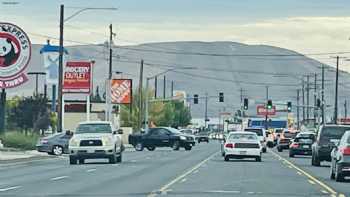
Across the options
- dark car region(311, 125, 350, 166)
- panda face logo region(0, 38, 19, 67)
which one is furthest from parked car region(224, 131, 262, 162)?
panda face logo region(0, 38, 19, 67)

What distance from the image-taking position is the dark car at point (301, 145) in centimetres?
6500

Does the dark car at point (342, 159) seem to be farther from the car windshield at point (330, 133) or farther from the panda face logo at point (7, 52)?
the panda face logo at point (7, 52)

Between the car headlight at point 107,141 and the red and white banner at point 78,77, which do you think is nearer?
the car headlight at point 107,141

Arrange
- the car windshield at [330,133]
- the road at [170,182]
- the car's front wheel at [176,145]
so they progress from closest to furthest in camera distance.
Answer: the road at [170,182], the car windshield at [330,133], the car's front wheel at [176,145]

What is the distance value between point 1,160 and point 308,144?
2054cm

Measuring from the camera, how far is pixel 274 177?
1506 inches

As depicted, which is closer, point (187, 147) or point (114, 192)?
point (114, 192)

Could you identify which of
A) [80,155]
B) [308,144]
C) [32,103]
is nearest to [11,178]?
[80,155]

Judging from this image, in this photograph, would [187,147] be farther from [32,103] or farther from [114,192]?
[114,192]

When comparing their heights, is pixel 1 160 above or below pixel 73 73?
below

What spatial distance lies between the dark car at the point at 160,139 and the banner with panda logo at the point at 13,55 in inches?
913

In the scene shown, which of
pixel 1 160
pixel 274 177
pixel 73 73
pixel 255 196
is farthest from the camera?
pixel 73 73

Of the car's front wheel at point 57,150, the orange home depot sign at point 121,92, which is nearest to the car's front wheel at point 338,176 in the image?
the car's front wheel at point 57,150

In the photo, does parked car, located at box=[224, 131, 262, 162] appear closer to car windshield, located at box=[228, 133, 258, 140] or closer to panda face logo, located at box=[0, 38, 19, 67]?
car windshield, located at box=[228, 133, 258, 140]
